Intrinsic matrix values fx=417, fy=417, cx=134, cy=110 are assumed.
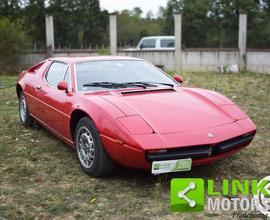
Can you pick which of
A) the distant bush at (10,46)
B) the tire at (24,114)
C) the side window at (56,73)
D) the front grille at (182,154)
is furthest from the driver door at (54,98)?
the distant bush at (10,46)

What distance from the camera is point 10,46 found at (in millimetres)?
18391

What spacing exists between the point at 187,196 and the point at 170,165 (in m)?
0.33

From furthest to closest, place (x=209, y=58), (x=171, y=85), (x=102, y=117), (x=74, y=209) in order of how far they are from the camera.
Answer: (x=209, y=58)
(x=171, y=85)
(x=102, y=117)
(x=74, y=209)

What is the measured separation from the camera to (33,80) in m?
6.39

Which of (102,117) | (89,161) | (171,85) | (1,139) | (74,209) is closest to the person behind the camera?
(74,209)

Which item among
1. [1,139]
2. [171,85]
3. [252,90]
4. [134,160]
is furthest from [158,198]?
[252,90]

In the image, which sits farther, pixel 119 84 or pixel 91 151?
pixel 119 84

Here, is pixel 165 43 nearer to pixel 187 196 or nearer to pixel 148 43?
pixel 148 43

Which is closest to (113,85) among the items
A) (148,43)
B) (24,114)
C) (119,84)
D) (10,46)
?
(119,84)

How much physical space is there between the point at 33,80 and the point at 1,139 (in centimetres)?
101

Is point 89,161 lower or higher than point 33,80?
lower

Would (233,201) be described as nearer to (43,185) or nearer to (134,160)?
(134,160)

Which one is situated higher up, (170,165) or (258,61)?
(258,61)

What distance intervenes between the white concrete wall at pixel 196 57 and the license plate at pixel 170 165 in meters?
13.5
